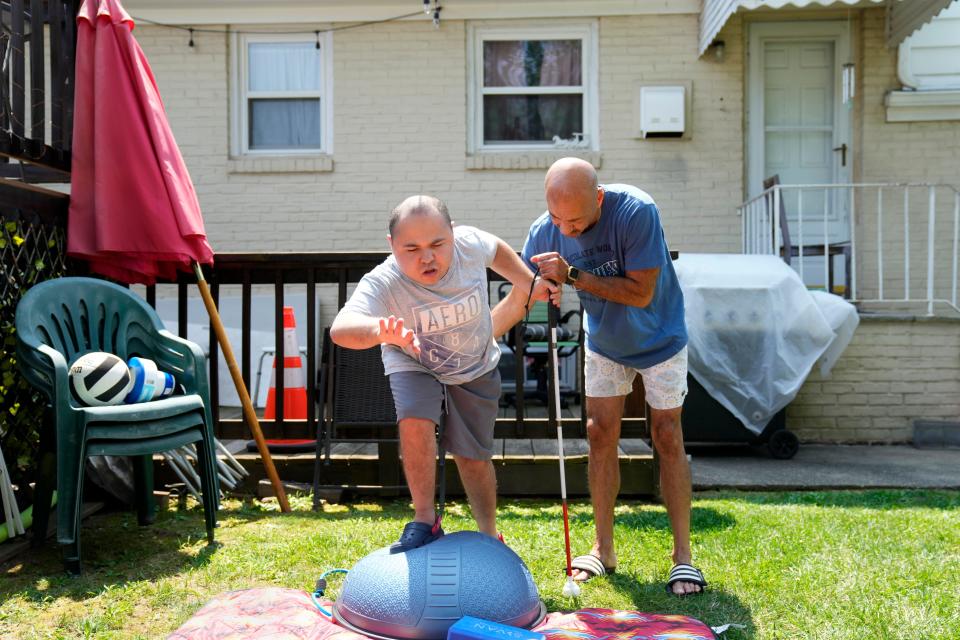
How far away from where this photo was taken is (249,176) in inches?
346

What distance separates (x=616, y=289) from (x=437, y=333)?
0.69 meters

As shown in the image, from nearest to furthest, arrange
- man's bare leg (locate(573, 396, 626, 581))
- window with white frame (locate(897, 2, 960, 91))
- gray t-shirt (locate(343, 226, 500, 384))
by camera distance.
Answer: gray t-shirt (locate(343, 226, 500, 384)), man's bare leg (locate(573, 396, 626, 581)), window with white frame (locate(897, 2, 960, 91))

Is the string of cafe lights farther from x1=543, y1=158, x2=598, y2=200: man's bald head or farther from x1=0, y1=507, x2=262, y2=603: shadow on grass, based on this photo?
x1=543, y1=158, x2=598, y2=200: man's bald head

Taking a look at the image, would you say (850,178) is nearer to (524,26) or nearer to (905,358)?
(905,358)

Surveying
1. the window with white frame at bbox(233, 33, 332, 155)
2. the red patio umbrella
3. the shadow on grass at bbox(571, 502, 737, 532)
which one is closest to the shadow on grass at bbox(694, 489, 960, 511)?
the shadow on grass at bbox(571, 502, 737, 532)

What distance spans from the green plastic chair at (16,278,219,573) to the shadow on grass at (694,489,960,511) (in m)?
2.91

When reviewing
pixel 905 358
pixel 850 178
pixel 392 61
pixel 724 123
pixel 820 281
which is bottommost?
pixel 905 358

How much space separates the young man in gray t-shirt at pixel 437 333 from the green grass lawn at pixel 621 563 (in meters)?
0.63

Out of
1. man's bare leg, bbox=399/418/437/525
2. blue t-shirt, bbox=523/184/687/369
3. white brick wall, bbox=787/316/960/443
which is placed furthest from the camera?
white brick wall, bbox=787/316/960/443

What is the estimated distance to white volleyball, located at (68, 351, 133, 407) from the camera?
12.4 feet

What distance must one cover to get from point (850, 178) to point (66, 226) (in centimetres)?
698

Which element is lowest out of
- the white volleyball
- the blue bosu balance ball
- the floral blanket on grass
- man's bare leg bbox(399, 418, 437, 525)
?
the floral blanket on grass

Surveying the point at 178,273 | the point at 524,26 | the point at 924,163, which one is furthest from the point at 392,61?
the point at 924,163

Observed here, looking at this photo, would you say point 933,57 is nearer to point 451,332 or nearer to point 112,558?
point 451,332
